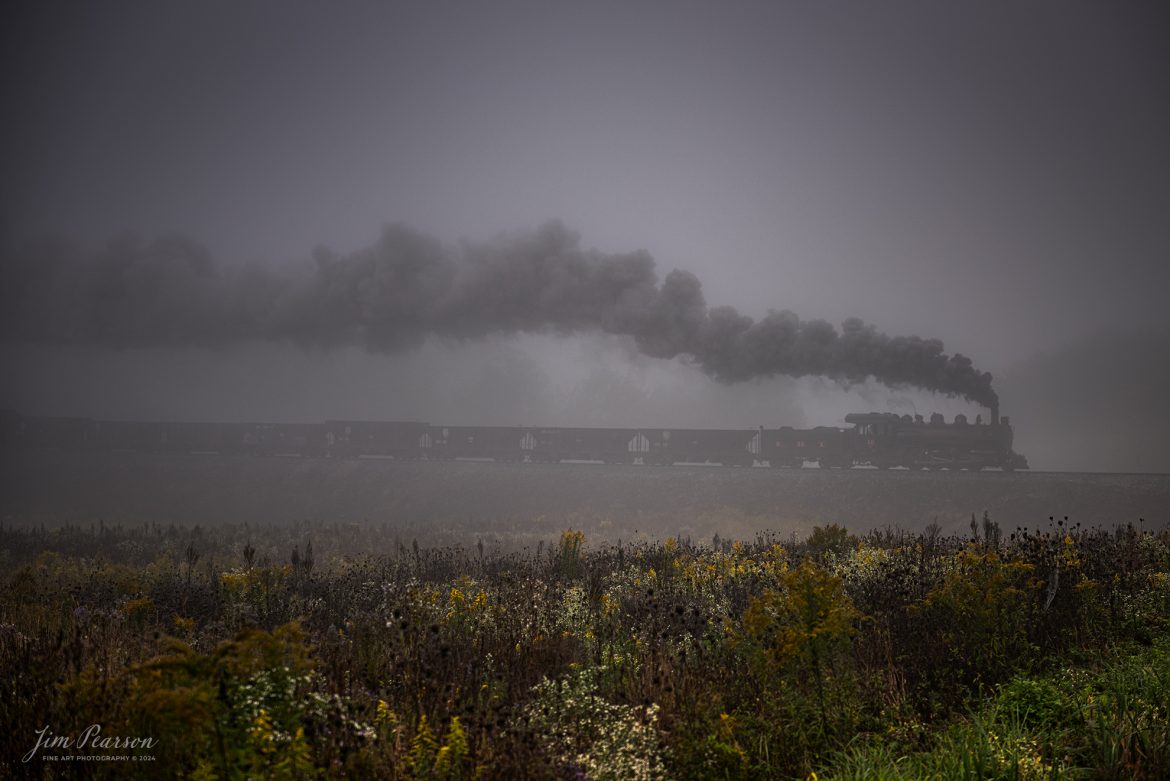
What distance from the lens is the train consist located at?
28.8m

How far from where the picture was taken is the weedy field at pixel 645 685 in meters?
3.37

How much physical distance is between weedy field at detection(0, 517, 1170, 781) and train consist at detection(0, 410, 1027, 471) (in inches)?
844

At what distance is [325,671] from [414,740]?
82.9 inches

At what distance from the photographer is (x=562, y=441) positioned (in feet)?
129

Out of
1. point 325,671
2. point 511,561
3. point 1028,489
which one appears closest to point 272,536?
point 511,561

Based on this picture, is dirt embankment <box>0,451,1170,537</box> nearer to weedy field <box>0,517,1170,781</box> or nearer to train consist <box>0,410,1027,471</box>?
train consist <box>0,410,1027,471</box>

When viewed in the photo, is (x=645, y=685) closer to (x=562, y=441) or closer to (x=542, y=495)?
(x=542, y=495)

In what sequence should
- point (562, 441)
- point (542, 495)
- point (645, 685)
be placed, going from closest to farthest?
A: point (645, 685) < point (542, 495) < point (562, 441)

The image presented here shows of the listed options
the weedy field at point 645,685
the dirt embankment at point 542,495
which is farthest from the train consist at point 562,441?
the weedy field at point 645,685

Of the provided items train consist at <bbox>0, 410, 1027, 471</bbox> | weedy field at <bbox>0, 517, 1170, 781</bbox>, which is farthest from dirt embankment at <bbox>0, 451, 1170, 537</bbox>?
weedy field at <bbox>0, 517, 1170, 781</bbox>

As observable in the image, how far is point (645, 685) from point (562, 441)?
34.6 metres

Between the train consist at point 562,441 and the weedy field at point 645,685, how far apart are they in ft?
70.3

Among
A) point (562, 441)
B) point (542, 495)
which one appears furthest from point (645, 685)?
point (562, 441)

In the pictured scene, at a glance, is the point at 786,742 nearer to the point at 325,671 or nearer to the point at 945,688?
the point at 945,688
